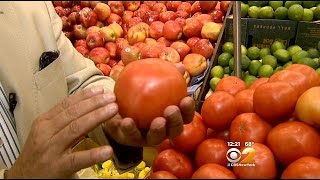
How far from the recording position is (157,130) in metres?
0.86

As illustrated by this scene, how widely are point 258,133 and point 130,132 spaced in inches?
13.0

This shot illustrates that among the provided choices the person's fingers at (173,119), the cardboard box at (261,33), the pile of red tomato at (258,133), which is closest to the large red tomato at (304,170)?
the pile of red tomato at (258,133)

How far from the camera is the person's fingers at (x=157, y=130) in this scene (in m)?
Answer: 0.85

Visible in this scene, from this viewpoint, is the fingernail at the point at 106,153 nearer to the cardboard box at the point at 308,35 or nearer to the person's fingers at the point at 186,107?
the person's fingers at the point at 186,107

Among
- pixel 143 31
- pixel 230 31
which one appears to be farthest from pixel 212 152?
pixel 143 31

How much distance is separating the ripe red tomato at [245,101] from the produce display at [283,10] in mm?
1475

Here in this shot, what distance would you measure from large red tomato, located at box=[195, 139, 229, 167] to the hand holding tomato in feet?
0.36

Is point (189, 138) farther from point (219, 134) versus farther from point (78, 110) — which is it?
point (78, 110)

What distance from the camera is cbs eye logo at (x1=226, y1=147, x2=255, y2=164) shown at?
0.84 m

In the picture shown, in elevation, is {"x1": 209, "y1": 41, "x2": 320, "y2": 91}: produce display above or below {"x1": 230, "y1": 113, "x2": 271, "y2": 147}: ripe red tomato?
below

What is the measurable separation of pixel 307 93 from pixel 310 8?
67.8 inches

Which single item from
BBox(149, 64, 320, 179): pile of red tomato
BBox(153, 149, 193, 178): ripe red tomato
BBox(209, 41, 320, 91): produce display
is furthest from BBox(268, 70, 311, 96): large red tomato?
BBox(209, 41, 320, 91): produce display

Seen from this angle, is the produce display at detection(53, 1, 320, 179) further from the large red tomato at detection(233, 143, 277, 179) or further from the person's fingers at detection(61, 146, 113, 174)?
the person's fingers at detection(61, 146, 113, 174)

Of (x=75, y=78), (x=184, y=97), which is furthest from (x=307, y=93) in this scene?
(x=75, y=78)
